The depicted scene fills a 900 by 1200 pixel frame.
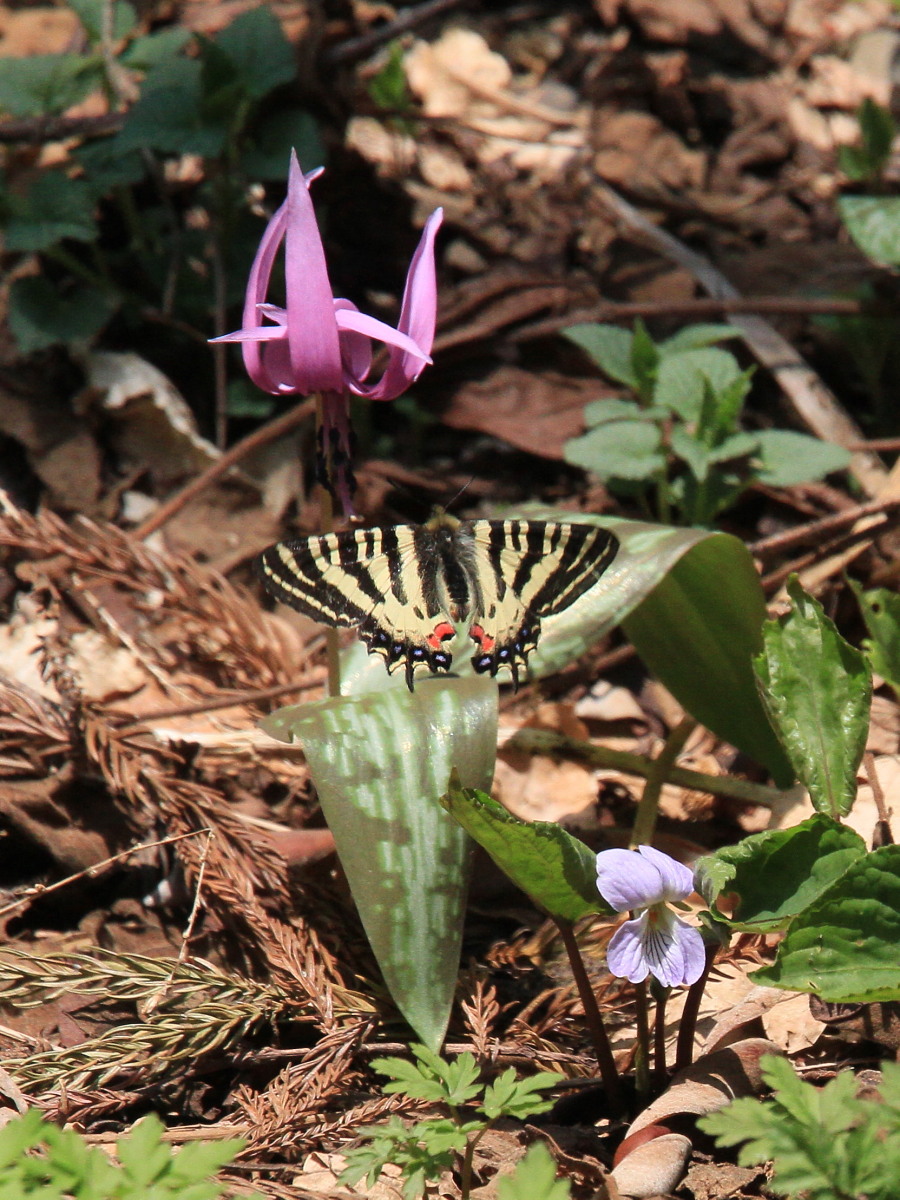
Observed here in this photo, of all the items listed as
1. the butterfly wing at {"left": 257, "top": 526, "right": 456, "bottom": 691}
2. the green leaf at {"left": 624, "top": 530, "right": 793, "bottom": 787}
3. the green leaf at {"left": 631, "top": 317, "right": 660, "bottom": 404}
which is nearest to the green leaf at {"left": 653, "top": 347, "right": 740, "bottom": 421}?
the green leaf at {"left": 631, "top": 317, "right": 660, "bottom": 404}

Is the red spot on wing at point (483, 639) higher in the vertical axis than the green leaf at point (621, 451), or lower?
higher

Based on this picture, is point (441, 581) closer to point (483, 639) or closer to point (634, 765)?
point (483, 639)

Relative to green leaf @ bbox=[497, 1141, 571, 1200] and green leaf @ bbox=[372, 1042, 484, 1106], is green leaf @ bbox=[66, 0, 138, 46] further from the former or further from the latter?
green leaf @ bbox=[497, 1141, 571, 1200]

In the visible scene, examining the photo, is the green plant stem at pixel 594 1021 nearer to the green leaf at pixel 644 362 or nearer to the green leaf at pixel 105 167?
the green leaf at pixel 644 362

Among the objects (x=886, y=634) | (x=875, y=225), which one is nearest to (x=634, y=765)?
(x=886, y=634)

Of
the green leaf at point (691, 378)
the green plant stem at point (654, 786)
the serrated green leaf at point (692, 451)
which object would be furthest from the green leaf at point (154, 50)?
the green plant stem at point (654, 786)
